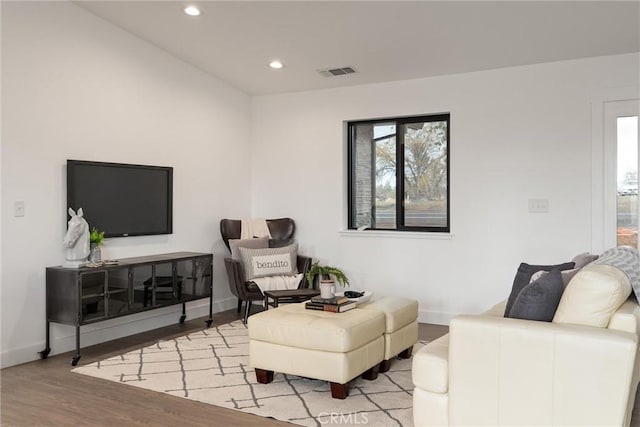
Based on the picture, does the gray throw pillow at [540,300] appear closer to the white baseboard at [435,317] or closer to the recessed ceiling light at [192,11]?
the white baseboard at [435,317]

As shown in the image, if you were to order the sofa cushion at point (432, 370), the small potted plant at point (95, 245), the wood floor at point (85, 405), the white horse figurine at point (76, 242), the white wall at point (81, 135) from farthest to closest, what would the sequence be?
the small potted plant at point (95, 245) → the white horse figurine at point (76, 242) → the white wall at point (81, 135) → the wood floor at point (85, 405) → the sofa cushion at point (432, 370)

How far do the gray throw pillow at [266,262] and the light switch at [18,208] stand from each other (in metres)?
2.01

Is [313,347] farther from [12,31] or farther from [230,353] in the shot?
[12,31]

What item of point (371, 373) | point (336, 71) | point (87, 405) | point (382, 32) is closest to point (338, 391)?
point (371, 373)

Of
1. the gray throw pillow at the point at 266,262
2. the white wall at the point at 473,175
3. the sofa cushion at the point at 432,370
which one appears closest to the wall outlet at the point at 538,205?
the white wall at the point at 473,175

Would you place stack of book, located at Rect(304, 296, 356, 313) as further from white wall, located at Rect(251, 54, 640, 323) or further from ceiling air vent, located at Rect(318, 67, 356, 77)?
ceiling air vent, located at Rect(318, 67, 356, 77)

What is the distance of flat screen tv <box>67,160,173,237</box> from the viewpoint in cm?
395

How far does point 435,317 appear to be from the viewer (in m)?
5.08

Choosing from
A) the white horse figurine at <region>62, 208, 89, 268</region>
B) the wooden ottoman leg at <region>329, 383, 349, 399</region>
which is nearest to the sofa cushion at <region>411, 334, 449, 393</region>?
the wooden ottoman leg at <region>329, 383, 349, 399</region>

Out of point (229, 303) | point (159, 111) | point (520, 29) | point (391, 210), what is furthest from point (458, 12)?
point (229, 303)

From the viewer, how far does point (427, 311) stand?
16.8 feet

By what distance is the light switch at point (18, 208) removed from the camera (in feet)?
11.6

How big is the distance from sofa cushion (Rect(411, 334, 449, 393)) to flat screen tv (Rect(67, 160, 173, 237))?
2.90 metres

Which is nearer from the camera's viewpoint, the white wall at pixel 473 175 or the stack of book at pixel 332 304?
the stack of book at pixel 332 304
